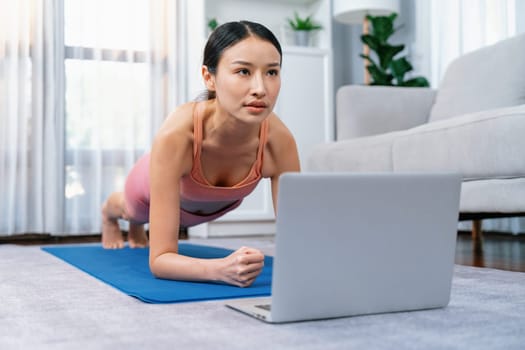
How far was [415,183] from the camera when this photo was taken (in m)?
0.88

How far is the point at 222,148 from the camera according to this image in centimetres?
137

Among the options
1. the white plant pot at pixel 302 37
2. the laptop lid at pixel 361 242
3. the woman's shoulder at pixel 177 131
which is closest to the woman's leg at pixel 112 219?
the woman's shoulder at pixel 177 131

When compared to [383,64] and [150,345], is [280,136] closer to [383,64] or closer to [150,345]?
[150,345]

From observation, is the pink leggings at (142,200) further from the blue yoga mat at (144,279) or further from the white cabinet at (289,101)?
the white cabinet at (289,101)

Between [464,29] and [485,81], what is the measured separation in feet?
3.09

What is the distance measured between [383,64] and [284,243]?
9.57ft

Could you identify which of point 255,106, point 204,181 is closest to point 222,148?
point 204,181

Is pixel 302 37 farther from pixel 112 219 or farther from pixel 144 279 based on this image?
pixel 144 279

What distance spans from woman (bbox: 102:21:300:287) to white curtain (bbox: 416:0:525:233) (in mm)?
2043

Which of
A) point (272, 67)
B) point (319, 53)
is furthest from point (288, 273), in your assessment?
point (319, 53)

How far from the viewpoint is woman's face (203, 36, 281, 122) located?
1146 millimetres

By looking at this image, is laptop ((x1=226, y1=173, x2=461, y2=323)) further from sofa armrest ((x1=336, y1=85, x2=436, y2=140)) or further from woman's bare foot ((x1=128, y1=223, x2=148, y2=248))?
sofa armrest ((x1=336, y1=85, x2=436, y2=140))

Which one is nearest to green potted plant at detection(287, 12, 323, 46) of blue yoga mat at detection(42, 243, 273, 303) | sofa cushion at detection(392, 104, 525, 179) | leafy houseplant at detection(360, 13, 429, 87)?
leafy houseplant at detection(360, 13, 429, 87)

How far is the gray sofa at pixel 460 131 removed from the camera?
5.63ft
